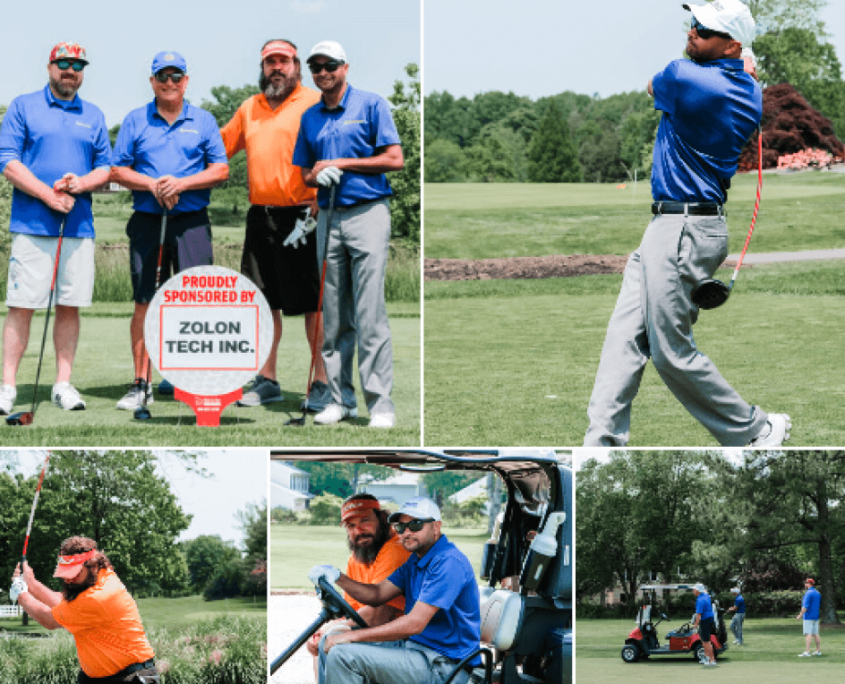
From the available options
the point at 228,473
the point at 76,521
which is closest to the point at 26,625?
the point at 76,521

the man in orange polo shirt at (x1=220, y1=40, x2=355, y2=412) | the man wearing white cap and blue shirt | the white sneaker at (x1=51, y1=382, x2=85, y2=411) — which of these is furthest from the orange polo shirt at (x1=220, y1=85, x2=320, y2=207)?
the man wearing white cap and blue shirt

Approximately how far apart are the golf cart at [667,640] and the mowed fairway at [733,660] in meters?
0.02

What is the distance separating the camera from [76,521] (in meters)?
5.25

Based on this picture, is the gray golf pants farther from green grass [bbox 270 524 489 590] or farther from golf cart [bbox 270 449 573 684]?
green grass [bbox 270 524 489 590]

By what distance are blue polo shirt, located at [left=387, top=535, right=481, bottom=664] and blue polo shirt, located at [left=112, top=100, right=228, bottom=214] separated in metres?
2.40

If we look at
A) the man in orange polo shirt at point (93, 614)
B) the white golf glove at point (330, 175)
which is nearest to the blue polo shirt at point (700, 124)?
the white golf glove at point (330, 175)

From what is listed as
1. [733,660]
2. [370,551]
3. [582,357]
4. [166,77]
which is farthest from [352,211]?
[582,357]

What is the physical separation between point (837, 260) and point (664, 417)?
8344mm

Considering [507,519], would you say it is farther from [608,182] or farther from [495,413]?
[608,182]

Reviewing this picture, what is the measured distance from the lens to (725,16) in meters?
5.17

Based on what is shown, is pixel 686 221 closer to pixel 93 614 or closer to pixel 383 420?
pixel 383 420

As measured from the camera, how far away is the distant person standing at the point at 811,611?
16.8 feet

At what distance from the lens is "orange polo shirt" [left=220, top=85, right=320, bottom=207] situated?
20.1 ft

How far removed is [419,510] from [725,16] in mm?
2257
